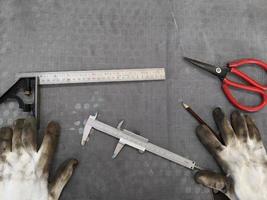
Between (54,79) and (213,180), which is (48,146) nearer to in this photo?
(54,79)

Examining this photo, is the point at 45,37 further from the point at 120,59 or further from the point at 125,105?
the point at 125,105

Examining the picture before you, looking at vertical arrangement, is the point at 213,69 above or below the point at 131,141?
above

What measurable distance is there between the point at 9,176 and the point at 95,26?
633 millimetres

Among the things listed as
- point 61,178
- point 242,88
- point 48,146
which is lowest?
point 61,178

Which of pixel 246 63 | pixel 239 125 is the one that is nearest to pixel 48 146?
pixel 239 125

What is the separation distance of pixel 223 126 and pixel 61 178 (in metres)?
0.61

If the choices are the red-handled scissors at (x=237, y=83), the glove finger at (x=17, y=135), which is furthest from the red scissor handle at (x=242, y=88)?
the glove finger at (x=17, y=135)

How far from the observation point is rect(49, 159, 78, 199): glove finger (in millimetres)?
1036

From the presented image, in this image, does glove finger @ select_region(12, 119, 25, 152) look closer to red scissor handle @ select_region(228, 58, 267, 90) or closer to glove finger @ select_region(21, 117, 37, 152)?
glove finger @ select_region(21, 117, 37, 152)

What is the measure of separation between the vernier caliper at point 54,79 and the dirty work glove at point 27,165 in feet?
0.27

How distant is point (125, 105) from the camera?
1154mm

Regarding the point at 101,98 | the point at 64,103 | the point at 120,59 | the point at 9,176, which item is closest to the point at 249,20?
the point at 120,59

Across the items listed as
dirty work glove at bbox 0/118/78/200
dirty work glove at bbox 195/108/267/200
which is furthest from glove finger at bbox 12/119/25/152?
dirty work glove at bbox 195/108/267/200

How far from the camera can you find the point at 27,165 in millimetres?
1016
